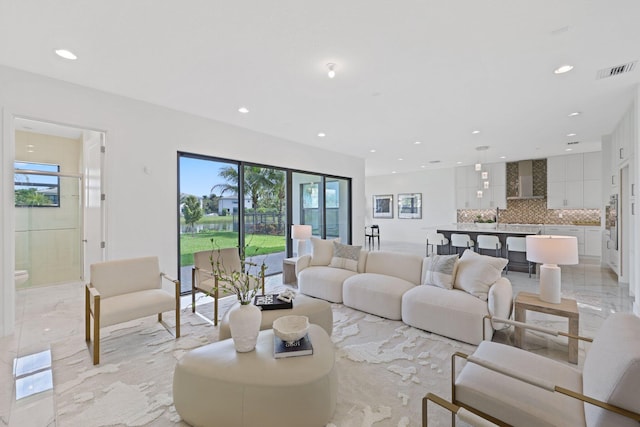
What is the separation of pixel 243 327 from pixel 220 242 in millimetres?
3451

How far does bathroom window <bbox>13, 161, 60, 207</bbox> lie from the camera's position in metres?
5.01

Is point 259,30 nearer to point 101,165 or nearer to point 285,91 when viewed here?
point 285,91

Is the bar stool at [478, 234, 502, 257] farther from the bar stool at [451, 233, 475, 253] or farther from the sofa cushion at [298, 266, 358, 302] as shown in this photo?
the sofa cushion at [298, 266, 358, 302]

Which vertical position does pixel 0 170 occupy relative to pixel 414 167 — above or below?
below

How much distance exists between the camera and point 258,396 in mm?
1666

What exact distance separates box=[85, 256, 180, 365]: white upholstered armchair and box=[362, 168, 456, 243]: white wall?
24.5 ft

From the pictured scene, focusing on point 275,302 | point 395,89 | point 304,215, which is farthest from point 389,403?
point 304,215

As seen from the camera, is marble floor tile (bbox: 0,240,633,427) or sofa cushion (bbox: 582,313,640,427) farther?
marble floor tile (bbox: 0,240,633,427)

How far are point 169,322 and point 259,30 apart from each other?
11.0 ft

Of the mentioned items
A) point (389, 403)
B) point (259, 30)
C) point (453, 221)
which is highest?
point (259, 30)

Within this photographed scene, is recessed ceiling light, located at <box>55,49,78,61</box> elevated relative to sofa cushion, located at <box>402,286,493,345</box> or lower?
elevated

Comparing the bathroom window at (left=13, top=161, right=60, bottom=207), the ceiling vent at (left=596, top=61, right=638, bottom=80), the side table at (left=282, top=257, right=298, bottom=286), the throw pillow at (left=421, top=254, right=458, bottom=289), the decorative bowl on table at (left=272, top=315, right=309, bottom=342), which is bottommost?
the side table at (left=282, top=257, right=298, bottom=286)

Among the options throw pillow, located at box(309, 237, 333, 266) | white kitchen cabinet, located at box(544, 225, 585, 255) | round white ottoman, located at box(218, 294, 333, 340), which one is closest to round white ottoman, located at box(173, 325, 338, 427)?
round white ottoman, located at box(218, 294, 333, 340)

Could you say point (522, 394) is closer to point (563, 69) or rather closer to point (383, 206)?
point (563, 69)
